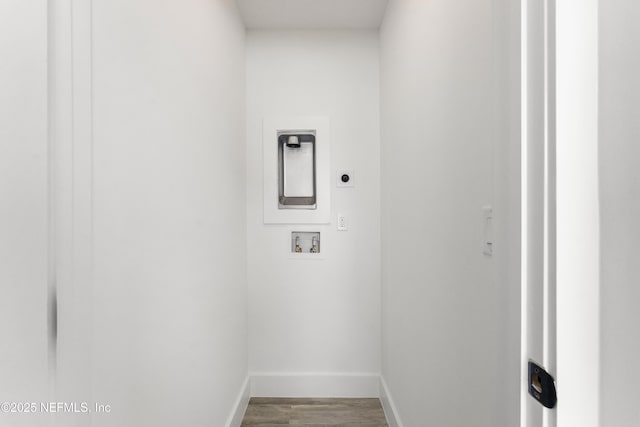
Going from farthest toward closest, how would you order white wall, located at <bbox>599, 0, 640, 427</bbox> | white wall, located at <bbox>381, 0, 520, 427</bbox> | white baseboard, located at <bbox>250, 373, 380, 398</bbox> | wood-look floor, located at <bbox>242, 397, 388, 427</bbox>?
1. white baseboard, located at <bbox>250, 373, 380, 398</bbox>
2. wood-look floor, located at <bbox>242, 397, 388, 427</bbox>
3. white wall, located at <bbox>381, 0, 520, 427</bbox>
4. white wall, located at <bbox>599, 0, 640, 427</bbox>

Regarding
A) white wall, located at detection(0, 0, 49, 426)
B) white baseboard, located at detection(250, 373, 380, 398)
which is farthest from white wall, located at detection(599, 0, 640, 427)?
white baseboard, located at detection(250, 373, 380, 398)

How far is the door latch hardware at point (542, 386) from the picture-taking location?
50cm

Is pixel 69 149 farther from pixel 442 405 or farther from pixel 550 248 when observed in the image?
pixel 442 405

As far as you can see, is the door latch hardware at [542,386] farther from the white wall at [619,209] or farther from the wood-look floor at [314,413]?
the wood-look floor at [314,413]

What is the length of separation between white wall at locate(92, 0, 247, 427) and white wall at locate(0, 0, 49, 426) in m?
0.16

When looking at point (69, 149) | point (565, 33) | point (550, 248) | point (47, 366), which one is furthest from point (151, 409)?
point (565, 33)

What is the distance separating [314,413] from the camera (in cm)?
218

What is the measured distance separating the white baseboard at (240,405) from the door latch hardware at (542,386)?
70.0 inches

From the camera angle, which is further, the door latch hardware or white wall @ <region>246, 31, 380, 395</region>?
white wall @ <region>246, 31, 380, 395</region>

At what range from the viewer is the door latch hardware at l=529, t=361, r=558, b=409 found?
1.65 ft

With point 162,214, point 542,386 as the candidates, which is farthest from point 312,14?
point 542,386

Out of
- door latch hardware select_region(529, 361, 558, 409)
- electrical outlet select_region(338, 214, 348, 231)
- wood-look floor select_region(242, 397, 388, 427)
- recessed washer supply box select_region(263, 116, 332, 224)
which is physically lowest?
wood-look floor select_region(242, 397, 388, 427)

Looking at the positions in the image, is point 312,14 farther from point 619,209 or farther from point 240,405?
point 240,405

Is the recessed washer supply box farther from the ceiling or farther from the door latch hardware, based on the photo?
the door latch hardware
